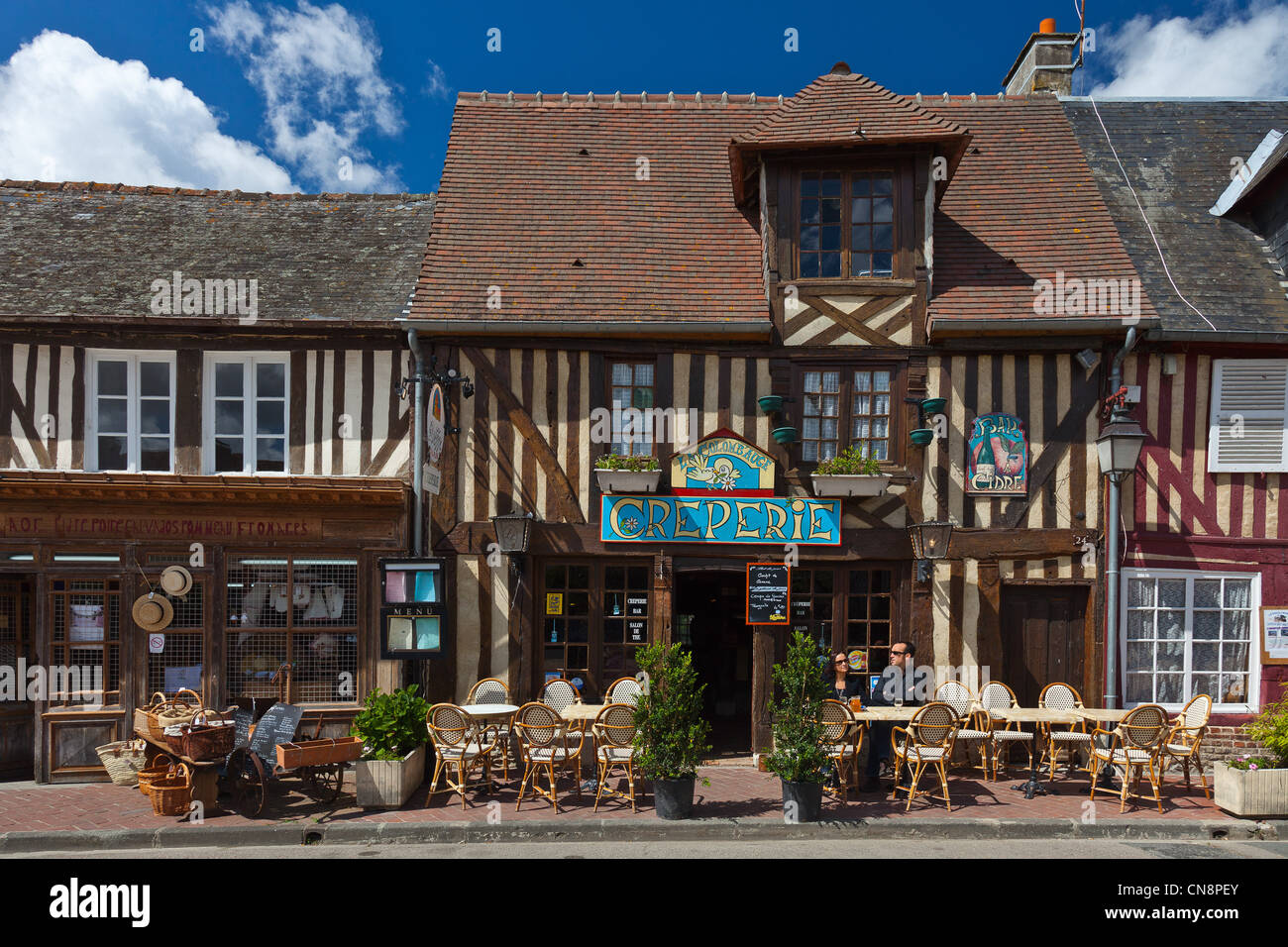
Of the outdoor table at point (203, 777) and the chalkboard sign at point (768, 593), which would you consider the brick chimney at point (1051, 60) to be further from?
the outdoor table at point (203, 777)

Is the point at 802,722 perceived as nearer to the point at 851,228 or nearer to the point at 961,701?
the point at 961,701

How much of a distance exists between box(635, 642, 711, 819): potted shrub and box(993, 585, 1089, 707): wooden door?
158 inches

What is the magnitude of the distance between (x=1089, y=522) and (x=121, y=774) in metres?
10.1

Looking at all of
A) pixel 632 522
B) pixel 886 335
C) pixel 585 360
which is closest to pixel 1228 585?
pixel 886 335

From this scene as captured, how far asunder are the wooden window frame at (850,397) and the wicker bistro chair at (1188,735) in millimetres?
3426

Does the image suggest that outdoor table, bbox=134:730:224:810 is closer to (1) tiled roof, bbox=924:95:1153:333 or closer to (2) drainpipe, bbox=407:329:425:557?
(2) drainpipe, bbox=407:329:425:557

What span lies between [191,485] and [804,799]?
6.48 metres

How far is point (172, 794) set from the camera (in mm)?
6867

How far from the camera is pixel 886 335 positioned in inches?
350

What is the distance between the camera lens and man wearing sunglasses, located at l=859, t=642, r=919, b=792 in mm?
7684

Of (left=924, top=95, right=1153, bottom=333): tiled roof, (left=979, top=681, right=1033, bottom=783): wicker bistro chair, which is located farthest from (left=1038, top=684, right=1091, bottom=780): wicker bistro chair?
(left=924, top=95, right=1153, bottom=333): tiled roof

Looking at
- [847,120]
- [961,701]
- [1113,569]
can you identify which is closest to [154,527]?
[961,701]

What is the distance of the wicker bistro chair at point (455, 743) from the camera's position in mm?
7188

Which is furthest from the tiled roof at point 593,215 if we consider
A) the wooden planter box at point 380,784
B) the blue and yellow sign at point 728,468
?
the wooden planter box at point 380,784
